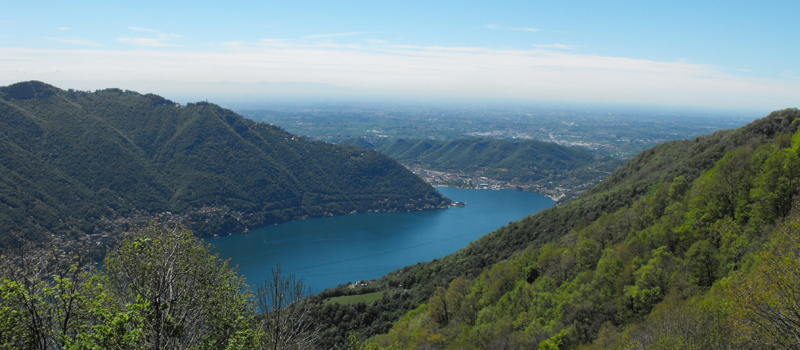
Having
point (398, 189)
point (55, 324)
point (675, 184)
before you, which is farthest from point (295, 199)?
point (55, 324)

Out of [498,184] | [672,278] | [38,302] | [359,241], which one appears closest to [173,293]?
[38,302]

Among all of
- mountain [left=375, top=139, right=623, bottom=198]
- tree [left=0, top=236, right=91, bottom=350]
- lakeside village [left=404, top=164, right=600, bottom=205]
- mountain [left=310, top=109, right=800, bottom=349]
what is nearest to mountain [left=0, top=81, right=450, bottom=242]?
lakeside village [left=404, top=164, right=600, bottom=205]

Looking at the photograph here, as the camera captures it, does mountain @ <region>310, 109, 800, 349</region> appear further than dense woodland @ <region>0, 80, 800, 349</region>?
Yes

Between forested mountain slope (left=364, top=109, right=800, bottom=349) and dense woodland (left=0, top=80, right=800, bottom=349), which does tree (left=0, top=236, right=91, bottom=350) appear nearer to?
dense woodland (left=0, top=80, right=800, bottom=349)

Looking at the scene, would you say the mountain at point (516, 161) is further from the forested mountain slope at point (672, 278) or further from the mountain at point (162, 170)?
the forested mountain slope at point (672, 278)

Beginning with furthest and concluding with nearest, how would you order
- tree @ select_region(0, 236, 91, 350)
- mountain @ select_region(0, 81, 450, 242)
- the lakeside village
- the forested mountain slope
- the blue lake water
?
the lakeside village → mountain @ select_region(0, 81, 450, 242) → the blue lake water → the forested mountain slope → tree @ select_region(0, 236, 91, 350)

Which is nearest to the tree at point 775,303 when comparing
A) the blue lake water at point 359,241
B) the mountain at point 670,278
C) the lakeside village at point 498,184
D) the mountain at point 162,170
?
the mountain at point 670,278

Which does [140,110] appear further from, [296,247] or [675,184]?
[675,184]
